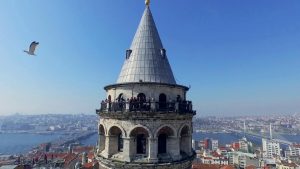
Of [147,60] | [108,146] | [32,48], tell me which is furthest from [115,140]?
[32,48]

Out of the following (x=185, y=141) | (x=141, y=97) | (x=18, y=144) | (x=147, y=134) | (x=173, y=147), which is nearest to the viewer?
(x=147, y=134)

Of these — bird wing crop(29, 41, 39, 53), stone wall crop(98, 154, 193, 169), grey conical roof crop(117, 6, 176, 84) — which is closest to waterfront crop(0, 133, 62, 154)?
stone wall crop(98, 154, 193, 169)

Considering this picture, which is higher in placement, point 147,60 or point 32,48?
point 147,60

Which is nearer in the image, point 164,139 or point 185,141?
point 164,139

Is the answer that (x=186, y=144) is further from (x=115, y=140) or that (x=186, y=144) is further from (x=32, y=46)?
(x=32, y=46)

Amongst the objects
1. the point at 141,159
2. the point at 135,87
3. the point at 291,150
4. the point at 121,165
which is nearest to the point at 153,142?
the point at 141,159

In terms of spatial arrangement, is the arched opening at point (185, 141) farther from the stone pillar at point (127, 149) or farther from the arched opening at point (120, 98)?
the arched opening at point (120, 98)

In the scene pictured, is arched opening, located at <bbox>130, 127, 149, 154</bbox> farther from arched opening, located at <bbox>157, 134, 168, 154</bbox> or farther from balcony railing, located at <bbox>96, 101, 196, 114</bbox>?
balcony railing, located at <bbox>96, 101, 196, 114</bbox>

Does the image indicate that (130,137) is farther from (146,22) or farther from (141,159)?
(146,22)

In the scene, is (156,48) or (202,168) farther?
(202,168)
